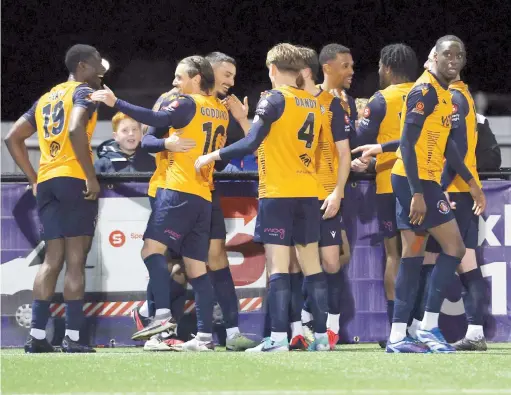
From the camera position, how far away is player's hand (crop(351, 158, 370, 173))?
942 centimetres

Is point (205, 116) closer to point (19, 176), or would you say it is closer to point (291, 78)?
point (291, 78)

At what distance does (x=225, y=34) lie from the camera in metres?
18.8

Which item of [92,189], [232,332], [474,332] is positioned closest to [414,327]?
[474,332]

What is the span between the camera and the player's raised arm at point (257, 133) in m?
8.28

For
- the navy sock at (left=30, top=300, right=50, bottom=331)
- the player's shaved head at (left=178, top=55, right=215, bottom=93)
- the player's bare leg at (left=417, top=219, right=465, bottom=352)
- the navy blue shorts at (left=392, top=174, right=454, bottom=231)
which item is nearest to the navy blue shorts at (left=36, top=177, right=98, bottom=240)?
the navy sock at (left=30, top=300, right=50, bottom=331)

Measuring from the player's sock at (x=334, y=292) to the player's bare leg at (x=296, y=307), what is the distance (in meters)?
0.20

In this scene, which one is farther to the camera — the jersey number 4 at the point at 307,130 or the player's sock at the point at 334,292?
the player's sock at the point at 334,292

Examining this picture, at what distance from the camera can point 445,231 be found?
821cm

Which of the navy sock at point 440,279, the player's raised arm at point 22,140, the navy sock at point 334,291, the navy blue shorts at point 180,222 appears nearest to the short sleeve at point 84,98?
the player's raised arm at point 22,140

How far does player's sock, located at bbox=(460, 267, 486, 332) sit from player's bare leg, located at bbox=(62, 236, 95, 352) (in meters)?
2.67

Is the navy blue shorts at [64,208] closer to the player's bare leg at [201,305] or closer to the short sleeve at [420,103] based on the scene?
the player's bare leg at [201,305]

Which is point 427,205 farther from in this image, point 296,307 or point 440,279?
point 296,307

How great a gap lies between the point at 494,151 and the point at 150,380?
13.6 ft

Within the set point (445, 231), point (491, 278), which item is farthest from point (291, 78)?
point (491, 278)
